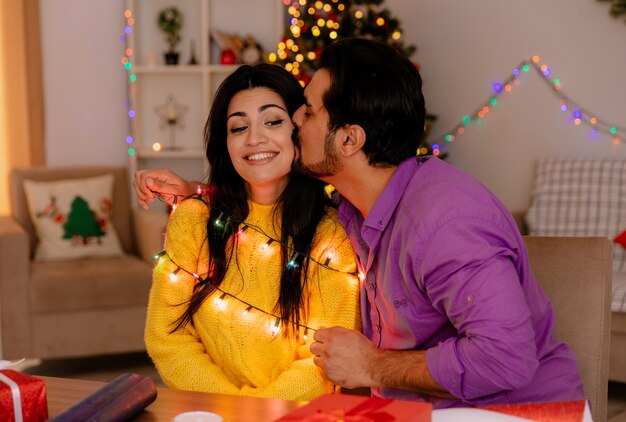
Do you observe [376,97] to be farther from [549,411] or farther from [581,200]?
[581,200]

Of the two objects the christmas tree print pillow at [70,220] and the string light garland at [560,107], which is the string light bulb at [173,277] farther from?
the string light garland at [560,107]

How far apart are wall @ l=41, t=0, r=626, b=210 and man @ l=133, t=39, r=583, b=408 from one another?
2789 mm

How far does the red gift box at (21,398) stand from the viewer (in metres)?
0.99

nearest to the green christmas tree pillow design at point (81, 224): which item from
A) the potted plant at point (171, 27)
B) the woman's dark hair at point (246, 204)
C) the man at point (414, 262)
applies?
the potted plant at point (171, 27)

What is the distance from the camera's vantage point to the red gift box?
3.24 feet

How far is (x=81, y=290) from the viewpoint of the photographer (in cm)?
343

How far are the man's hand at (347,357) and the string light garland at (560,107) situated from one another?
9.29 ft

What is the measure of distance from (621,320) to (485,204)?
1931mm

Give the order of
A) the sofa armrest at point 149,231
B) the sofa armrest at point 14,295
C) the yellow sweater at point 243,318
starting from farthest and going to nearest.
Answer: the sofa armrest at point 149,231, the sofa armrest at point 14,295, the yellow sweater at point 243,318

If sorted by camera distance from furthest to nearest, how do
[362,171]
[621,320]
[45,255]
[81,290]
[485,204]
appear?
1. [45,255]
2. [81,290]
3. [621,320]
4. [362,171]
5. [485,204]

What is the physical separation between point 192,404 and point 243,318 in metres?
0.50

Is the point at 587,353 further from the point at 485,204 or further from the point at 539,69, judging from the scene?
the point at 539,69

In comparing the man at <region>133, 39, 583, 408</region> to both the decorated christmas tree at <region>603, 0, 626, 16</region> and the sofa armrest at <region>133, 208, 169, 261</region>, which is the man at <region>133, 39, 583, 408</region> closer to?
the sofa armrest at <region>133, 208, 169, 261</region>

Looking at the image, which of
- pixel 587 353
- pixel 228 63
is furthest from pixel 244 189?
pixel 228 63
